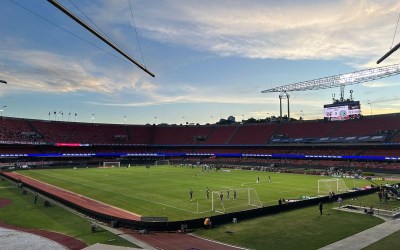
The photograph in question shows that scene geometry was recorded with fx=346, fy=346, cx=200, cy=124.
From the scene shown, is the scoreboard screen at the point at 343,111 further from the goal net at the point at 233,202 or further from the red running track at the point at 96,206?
the red running track at the point at 96,206

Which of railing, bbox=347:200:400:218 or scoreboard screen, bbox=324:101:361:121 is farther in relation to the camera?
scoreboard screen, bbox=324:101:361:121

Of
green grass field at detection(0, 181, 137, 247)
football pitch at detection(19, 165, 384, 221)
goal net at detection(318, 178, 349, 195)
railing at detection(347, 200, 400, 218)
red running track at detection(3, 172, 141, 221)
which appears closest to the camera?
green grass field at detection(0, 181, 137, 247)

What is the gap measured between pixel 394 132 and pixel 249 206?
Result: 64351mm

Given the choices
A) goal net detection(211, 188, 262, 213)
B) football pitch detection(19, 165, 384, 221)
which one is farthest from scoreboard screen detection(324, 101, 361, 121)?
goal net detection(211, 188, 262, 213)

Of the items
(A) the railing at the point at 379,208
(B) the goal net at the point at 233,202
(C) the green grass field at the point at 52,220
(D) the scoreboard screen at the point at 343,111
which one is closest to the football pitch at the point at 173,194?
(B) the goal net at the point at 233,202

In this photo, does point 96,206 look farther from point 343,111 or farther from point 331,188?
point 343,111

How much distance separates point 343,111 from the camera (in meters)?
97.8

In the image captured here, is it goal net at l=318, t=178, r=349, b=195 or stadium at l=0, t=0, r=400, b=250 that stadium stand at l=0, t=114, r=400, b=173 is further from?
goal net at l=318, t=178, r=349, b=195

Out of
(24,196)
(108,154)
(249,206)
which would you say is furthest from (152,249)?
(108,154)

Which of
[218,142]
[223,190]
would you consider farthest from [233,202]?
[218,142]

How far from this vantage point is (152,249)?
22.9 m

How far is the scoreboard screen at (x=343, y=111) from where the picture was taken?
96.0 meters

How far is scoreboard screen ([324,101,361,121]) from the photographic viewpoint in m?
96.0

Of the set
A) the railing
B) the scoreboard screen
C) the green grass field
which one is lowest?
the green grass field
